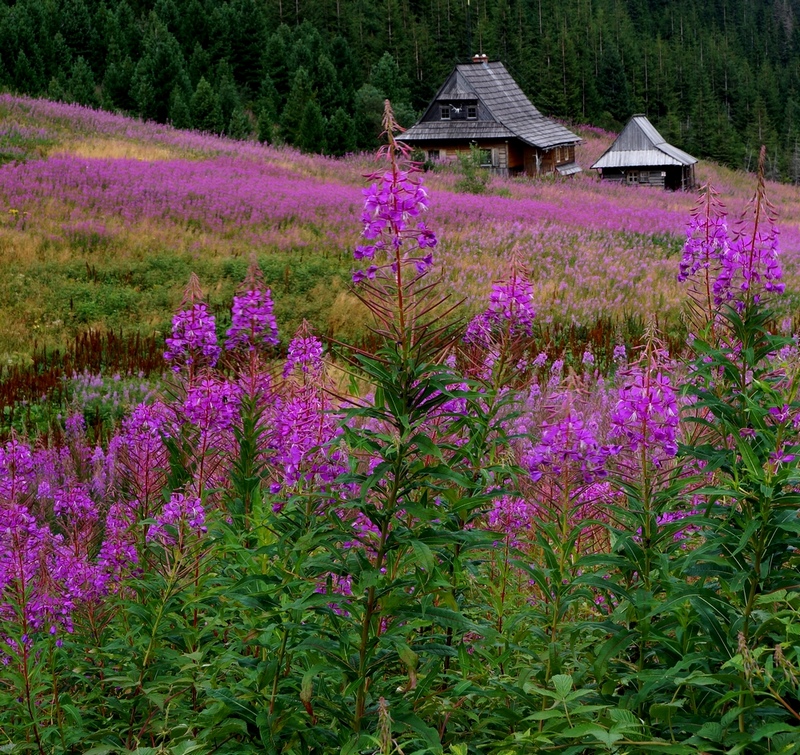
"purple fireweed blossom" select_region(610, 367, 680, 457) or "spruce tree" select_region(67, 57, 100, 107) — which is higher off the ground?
"spruce tree" select_region(67, 57, 100, 107)

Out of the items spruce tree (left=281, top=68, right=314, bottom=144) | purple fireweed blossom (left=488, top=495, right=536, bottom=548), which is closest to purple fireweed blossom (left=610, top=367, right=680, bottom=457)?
purple fireweed blossom (left=488, top=495, right=536, bottom=548)

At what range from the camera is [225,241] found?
17.3m

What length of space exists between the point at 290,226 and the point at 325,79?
29.0 metres

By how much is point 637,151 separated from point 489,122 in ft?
36.6

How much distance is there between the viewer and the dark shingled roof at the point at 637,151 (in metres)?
50.8

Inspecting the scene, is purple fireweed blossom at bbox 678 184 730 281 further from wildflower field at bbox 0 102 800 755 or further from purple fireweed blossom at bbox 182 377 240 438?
purple fireweed blossom at bbox 182 377 240 438

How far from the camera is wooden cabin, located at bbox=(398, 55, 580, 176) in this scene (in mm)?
45562

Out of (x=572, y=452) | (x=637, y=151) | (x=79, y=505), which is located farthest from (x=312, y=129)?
(x=572, y=452)

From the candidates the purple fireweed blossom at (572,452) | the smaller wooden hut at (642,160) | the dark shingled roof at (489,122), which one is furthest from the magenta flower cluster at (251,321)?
the smaller wooden hut at (642,160)

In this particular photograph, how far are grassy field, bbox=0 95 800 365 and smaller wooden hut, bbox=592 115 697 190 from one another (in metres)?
23.8

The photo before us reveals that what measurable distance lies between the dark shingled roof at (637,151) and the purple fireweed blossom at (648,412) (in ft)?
167

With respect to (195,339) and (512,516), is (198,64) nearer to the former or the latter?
(195,339)

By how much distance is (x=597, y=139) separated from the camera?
227 feet

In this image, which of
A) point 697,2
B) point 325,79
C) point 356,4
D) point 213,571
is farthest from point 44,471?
point 697,2
